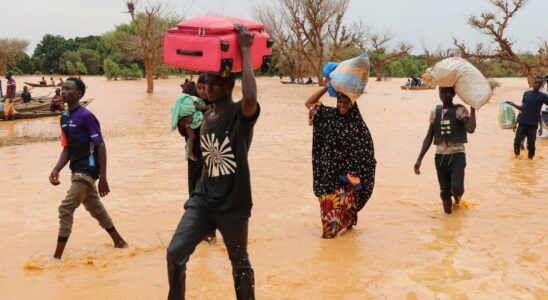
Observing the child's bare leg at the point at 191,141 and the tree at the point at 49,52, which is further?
the tree at the point at 49,52

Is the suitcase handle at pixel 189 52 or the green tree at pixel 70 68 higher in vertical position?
the green tree at pixel 70 68

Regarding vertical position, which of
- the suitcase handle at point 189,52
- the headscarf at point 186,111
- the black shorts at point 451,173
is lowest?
the black shorts at point 451,173

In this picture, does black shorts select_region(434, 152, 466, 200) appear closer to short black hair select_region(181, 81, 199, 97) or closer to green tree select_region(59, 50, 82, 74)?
short black hair select_region(181, 81, 199, 97)

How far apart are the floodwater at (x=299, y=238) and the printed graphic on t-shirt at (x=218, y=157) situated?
1243 millimetres

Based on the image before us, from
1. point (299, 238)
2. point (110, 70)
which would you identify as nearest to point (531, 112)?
point (299, 238)

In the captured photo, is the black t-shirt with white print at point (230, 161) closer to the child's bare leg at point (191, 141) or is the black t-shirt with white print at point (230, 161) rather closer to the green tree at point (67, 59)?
the child's bare leg at point (191, 141)

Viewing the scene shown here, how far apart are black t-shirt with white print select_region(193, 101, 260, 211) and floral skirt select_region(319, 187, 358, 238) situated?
2241 mm

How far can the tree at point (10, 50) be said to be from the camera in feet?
175

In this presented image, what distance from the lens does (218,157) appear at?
3.08 meters

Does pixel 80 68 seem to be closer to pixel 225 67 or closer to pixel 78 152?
pixel 78 152

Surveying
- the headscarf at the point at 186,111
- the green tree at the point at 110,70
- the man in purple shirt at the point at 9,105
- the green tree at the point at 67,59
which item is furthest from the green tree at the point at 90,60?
the headscarf at the point at 186,111

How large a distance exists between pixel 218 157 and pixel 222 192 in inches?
8.3

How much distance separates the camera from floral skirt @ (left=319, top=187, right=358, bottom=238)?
522cm

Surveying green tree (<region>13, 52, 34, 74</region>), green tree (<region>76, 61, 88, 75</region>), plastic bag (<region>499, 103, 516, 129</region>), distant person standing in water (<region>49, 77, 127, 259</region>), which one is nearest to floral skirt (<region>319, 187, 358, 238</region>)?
distant person standing in water (<region>49, 77, 127, 259</region>)
